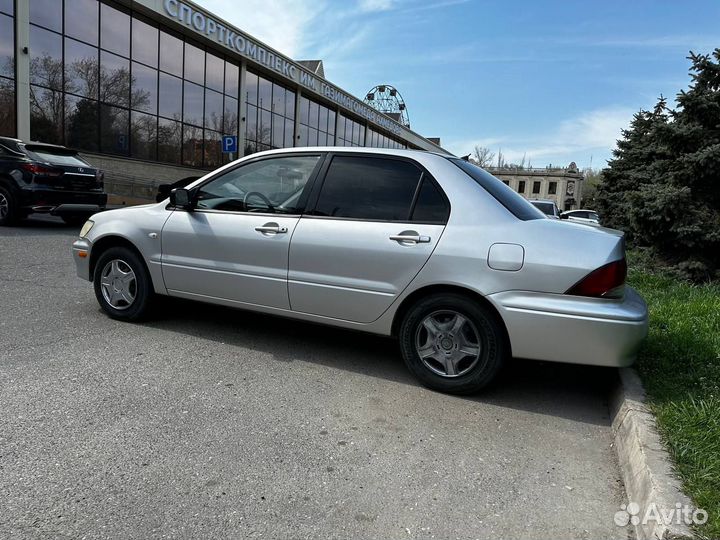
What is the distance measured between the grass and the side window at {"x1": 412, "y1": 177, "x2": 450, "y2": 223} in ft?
5.91

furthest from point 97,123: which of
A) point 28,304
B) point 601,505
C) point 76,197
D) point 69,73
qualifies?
point 601,505

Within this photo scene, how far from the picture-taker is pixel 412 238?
12.1 feet

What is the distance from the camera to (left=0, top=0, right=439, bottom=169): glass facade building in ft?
57.5

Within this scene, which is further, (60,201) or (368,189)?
(60,201)

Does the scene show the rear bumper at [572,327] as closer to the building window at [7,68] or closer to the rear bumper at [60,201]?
the rear bumper at [60,201]

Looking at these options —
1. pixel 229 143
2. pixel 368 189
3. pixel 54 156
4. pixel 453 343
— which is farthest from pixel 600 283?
pixel 229 143

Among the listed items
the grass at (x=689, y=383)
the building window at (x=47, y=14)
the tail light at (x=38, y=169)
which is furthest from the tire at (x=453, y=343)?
the building window at (x=47, y=14)

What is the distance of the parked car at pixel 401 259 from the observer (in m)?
3.33

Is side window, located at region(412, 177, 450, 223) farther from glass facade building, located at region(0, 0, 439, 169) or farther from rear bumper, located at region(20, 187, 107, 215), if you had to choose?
glass facade building, located at region(0, 0, 439, 169)

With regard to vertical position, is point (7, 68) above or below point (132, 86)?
below

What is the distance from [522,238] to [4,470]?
3153 millimetres

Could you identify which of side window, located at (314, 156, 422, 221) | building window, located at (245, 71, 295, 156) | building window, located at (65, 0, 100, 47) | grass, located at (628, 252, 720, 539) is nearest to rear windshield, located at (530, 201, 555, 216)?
grass, located at (628, 252, 720, 539)

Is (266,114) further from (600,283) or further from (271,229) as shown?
(600,283)

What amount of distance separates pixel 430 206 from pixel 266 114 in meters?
28.3
